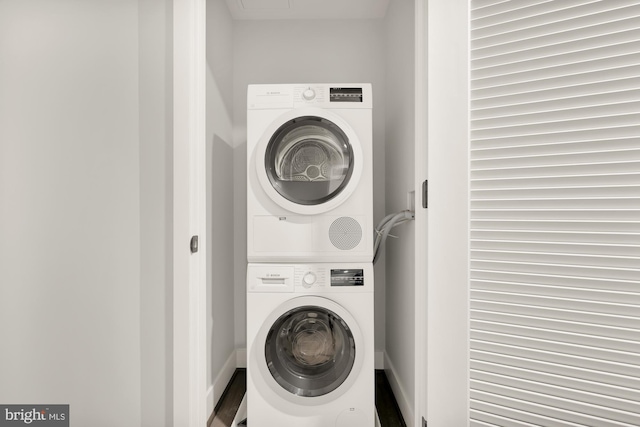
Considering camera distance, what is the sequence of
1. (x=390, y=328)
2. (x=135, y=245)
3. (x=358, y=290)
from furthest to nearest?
1. (x=390, y=328)
2. (x=358, y=290)
3. (x=135, y=245)

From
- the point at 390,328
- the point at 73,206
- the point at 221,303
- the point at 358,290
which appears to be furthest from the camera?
the point at 390,328

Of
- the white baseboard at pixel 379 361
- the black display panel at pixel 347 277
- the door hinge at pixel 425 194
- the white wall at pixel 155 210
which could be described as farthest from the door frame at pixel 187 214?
the white baseboard at pixel 379 361

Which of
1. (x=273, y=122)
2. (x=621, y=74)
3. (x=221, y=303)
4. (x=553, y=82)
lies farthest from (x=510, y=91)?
(x=221, y=303)

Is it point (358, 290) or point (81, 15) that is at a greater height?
point (81, 15)

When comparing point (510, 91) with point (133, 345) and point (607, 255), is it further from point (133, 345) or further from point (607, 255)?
point (133, 345)

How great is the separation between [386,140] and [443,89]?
117cm

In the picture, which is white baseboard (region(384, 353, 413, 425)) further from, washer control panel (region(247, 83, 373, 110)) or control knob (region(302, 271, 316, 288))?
washer control panel (region(247, 83, 373, 110))

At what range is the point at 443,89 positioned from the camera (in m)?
1.04

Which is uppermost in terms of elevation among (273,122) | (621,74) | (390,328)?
(273,122)

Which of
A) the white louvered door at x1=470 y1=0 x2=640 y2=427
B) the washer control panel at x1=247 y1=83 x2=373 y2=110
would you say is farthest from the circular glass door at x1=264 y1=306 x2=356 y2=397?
the washer control panel at x1=247 y1=83 x2=373 y2=110

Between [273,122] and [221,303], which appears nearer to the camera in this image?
[273,122]

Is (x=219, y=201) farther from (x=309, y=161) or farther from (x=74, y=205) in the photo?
(x=74, y=205)

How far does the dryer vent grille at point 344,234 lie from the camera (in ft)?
5.06

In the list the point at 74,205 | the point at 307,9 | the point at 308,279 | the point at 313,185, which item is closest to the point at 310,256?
the point at 308,279
